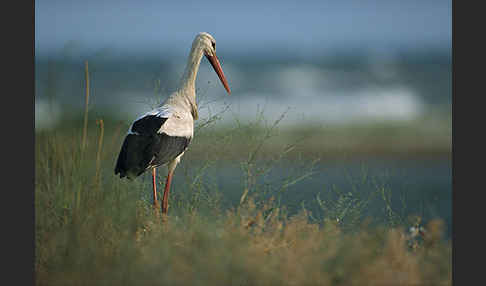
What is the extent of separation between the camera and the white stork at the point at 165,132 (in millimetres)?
4266

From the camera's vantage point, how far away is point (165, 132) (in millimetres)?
4395

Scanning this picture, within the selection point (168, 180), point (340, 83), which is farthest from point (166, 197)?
point (340, 83)

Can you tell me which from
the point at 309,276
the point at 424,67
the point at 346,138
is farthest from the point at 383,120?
the point at 309,276

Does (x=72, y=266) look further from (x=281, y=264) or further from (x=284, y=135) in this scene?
(x=284, y=135)

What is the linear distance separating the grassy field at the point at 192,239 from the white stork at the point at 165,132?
6.4 inches

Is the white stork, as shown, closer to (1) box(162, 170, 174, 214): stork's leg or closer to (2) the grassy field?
(1) box(162, 170, 174, 214): stork's leg

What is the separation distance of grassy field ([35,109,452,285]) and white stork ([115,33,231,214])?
0.16 m

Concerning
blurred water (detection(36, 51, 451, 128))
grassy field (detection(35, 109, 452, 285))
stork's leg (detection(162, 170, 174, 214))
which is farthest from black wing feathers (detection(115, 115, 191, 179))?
blurred water (detection(36, 51, 451, 128))

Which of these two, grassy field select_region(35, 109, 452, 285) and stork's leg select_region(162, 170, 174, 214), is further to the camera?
stork's leg select_region(162, 170, 174, 214)

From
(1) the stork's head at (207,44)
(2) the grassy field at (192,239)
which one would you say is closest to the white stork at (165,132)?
(1) the stork's head at (207,44)

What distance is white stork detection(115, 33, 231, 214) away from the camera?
427 centimetres

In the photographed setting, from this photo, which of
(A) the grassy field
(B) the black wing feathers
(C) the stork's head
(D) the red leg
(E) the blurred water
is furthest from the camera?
(E) the blurred water

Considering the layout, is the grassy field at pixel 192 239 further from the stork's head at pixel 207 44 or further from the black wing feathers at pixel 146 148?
the stork's head at pixel 207 44

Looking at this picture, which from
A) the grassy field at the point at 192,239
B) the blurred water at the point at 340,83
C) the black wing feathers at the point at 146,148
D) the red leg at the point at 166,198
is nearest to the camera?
the grassy field at the point at 192,239
